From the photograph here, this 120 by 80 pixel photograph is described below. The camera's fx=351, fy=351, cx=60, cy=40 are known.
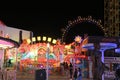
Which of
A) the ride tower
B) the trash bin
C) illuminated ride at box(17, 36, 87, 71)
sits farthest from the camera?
the ride tower

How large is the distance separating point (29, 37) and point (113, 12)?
31661 millimetres

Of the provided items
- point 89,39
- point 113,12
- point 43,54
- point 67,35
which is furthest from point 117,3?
point 89,39

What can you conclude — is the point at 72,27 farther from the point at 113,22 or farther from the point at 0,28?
the point at 113,22

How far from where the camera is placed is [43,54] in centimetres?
4669

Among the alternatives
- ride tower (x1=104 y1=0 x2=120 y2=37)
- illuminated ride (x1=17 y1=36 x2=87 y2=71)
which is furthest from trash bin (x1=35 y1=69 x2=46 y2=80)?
ride tower (x1=104 y1=0 x2=120 y2=37)

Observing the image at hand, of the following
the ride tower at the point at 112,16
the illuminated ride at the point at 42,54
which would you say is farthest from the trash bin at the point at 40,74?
the ride tower at the point at 112,16

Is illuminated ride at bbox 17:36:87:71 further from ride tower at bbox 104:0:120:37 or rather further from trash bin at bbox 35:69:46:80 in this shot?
ride tower at bbox 104:0:120:37

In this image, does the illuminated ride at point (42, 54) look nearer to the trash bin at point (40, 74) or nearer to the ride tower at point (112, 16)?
the trash bin at point (40, 74)

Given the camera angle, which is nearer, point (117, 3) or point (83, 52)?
point (83, 52)

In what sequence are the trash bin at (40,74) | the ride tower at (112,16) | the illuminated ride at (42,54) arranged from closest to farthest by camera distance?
the trash bin at (40,74) → the illuminated ride at (42,54) → the ride tower at (112,16)

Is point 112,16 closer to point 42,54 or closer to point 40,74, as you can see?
point 42,54

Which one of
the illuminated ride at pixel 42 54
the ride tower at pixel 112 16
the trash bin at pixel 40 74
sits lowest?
the trash bin at pixel 40 74

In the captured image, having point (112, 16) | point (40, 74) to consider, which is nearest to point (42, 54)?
point (40, 74)

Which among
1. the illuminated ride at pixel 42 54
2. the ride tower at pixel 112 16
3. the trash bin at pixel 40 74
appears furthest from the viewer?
the ride tower at pixel 112 16
